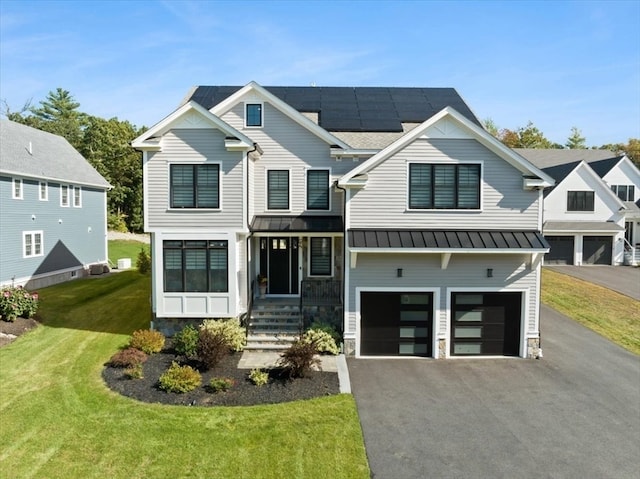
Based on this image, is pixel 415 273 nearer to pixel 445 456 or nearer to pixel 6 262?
pixel 445 456

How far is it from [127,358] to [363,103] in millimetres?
15472

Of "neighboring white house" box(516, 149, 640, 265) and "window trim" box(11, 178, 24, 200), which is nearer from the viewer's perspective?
"window trim" box(11, 178, 24, 200)

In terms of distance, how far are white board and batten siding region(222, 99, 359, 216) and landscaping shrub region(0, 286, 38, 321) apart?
965 cm

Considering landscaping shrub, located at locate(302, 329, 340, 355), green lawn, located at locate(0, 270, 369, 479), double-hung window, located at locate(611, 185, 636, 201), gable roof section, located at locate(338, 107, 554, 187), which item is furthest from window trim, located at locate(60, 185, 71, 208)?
double-hung window, located at locate(611, 185, 636, 201)

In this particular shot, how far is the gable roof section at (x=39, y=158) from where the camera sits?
2205 centimetres

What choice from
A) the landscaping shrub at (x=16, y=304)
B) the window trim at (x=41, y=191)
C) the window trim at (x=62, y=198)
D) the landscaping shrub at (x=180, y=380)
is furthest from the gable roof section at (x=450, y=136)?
the window trim at (x=62, y=198)

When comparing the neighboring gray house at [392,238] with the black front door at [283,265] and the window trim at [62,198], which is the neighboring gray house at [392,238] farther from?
the window trim at [62,198]

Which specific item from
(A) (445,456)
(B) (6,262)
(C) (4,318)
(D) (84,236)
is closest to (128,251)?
(D) (84,236)

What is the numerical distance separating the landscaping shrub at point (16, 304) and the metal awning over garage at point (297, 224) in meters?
9.50

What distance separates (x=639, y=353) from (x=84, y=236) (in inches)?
1200

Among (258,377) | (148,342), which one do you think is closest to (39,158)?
(148,342)

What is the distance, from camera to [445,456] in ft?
26.7

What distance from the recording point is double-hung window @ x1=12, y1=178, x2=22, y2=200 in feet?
70.8

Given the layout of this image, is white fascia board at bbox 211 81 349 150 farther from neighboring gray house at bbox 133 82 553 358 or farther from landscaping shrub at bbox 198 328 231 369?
landscaping shrub at bbox 198 328 231 369
